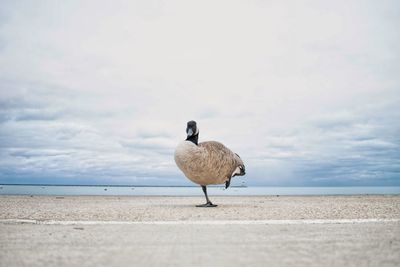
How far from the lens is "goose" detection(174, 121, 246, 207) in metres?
16.1

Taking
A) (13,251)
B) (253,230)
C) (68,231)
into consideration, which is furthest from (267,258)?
(68,231)

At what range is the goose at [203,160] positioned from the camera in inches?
632

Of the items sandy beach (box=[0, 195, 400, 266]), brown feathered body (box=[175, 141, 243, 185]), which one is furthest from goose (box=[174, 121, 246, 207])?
sandy beach (box=[0, 195, 400, 266])

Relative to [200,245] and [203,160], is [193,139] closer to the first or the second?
[203,160]

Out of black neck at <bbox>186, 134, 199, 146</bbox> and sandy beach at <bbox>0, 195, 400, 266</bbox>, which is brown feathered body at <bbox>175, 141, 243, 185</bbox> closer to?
black neck at <bbox>186, 134, 199, 146</bbox>

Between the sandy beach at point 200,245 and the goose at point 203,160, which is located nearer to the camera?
the sandy beach at point 200,245

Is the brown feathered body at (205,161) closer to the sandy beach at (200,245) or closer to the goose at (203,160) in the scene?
the goose at (203,160)

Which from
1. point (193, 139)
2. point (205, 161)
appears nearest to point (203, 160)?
point (205, 161)

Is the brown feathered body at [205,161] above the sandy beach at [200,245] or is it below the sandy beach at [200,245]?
above

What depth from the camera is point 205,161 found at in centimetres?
1611

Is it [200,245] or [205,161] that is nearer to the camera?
[200,245]

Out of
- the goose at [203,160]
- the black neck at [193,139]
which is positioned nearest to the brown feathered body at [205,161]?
the goose at [203,160]

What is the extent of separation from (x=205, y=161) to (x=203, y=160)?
0.10 metres

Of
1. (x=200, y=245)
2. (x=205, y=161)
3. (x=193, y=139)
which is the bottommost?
(x=200, y=245)
